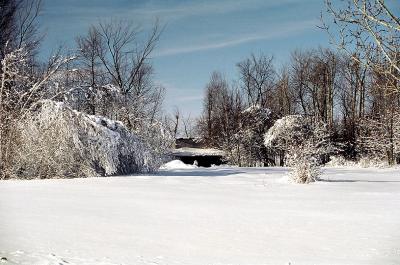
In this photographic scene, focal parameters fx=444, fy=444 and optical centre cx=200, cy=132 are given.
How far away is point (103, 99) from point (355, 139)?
18674mm

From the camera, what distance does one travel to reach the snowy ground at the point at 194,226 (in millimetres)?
4168

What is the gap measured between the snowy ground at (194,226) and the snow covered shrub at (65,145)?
3034mm

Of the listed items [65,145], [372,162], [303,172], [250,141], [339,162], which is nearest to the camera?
[303,172]

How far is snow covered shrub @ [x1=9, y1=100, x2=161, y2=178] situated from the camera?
40.8 feet

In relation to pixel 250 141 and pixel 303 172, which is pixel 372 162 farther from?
pixel 303 172

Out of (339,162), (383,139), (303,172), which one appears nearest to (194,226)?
(303,172)

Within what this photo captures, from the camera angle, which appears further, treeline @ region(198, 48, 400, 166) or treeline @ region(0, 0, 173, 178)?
treeline @ region(198, 48, 400, 166)

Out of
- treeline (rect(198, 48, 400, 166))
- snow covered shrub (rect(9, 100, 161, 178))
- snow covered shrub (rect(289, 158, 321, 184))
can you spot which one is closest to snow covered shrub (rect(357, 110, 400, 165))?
treeline (rect(198, 48, 400, 166))

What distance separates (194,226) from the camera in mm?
5594

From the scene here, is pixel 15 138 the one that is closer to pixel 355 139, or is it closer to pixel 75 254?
pixel 75 254

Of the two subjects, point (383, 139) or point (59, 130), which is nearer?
point (59, 130)

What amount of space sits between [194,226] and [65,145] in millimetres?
8042

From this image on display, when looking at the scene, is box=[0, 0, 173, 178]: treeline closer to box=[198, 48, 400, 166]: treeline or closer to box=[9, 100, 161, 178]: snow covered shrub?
box=[9, 100, 161, 178]: snow covered shrub

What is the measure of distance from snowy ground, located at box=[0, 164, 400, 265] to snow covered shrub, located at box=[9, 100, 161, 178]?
303 centimetres
